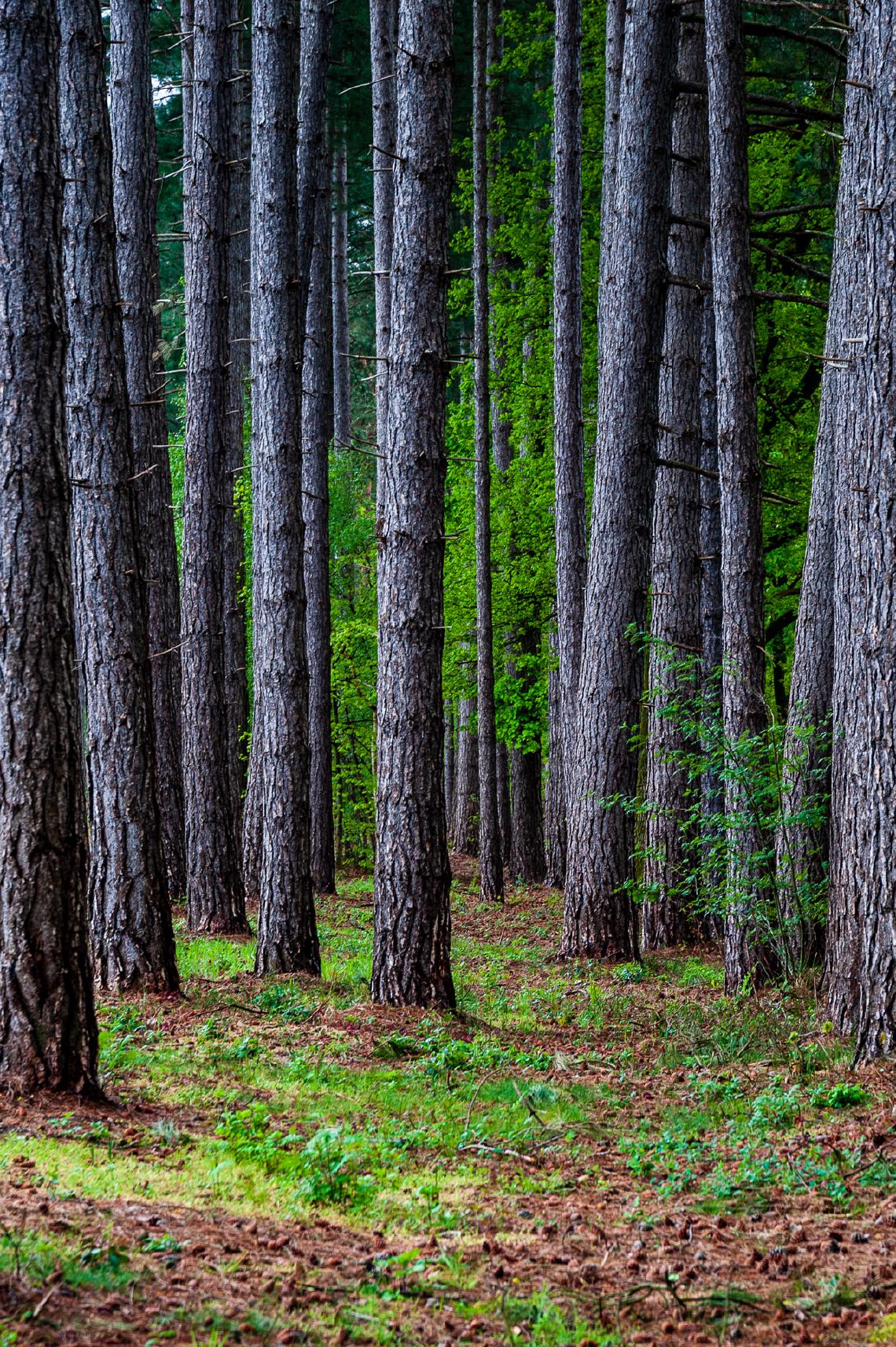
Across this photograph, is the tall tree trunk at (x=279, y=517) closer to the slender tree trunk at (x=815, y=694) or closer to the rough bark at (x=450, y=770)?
the slender tree trunk at (x=815, y=694)

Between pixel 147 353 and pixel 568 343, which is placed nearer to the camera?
pixel 147 353

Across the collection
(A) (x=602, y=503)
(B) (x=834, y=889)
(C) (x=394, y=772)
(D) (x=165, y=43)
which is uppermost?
(D) (x=165, y=43)

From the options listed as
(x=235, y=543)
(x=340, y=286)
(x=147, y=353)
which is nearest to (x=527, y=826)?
(x=235, y=543)

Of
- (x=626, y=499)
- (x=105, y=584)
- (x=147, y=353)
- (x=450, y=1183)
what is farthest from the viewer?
(x=147, y=353)

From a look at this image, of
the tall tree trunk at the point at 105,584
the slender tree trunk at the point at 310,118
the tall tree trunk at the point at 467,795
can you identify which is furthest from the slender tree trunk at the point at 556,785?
the tall tree trunk at the point at 105,584

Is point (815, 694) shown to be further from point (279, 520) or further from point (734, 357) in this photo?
point (279, 520)

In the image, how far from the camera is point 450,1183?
5.46 m

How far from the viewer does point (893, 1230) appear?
4828 millimetres

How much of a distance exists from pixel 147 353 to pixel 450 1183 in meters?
11.0

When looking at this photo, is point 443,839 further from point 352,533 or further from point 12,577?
point 352,533

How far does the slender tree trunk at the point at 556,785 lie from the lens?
19.1m

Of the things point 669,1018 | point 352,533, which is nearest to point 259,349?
point 669,1018

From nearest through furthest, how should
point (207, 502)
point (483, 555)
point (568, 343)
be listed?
point (207, 502)
point (568, 343)
point (483, 555)

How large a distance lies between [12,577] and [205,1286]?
3.49 meters
